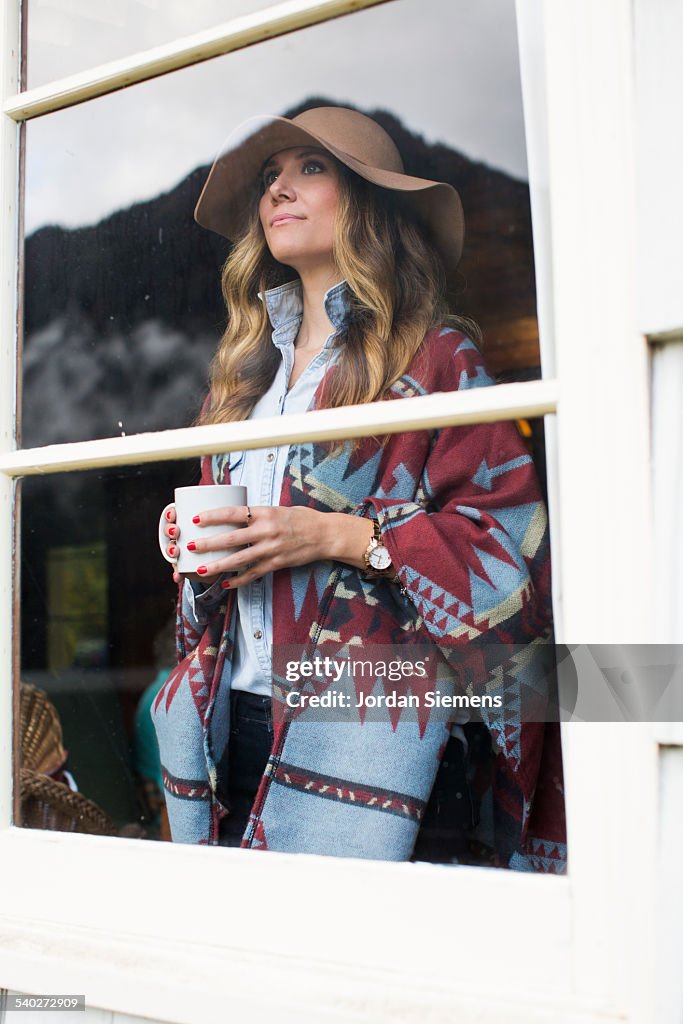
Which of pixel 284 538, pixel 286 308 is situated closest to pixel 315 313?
pixel 286 308

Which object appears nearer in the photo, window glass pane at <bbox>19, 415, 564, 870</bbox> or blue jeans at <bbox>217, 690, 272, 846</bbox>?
window glass pane at <bbox>19, 415, 564, 870</bbox>

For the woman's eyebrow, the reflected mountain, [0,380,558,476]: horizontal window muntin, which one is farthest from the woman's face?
[0,380,558,476]: horizontal window muntin

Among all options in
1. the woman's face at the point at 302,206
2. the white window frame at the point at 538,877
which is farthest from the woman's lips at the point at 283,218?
the white window frame at the point at 538,877

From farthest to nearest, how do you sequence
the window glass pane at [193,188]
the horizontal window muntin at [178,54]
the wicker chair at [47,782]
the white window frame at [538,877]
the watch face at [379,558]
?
the wicker chair at [47,782]
the window glass pane at [193,188]
the watch face at [379,558]
the horizontal window muntin at [178,54]
the white window frame at [538,877]

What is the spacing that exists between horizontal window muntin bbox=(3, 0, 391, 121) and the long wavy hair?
10.6 inches

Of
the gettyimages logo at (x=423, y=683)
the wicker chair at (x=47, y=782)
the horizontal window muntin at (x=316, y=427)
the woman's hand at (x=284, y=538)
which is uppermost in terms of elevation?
the horizontal window muntin at (x=316, y=427)

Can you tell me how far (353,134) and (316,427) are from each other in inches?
23.0

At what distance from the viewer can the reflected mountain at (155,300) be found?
1034 mm

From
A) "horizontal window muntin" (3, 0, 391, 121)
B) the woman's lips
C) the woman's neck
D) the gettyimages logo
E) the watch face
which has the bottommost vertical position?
the gettyimages logo

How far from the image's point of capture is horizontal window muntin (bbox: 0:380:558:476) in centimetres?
65

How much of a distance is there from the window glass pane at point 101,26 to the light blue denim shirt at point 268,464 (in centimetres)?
33

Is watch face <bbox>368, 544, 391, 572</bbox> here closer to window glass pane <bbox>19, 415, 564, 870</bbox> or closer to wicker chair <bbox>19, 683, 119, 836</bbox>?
window glass pane <bbox>19, 415, 564, 870</bbox>

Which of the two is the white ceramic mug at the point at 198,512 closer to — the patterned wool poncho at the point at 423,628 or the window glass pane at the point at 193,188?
the patterned wool poncho at the point at 423,628

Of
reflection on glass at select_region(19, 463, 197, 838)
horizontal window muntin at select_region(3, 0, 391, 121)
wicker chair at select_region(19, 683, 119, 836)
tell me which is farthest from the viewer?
reflection on glass at select_region(19, 463, 197, 838)
